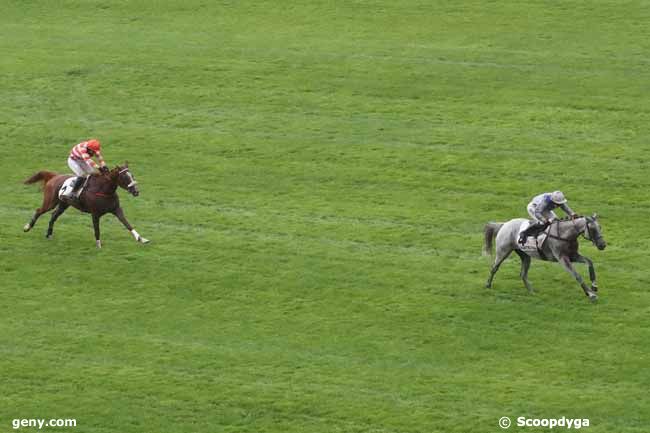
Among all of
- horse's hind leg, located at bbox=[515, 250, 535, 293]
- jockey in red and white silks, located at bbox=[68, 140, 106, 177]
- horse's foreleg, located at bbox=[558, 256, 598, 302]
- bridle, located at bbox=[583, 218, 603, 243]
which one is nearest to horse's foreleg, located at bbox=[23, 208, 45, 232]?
jockey in red and white silks, located at bbox=[68, 140, 106, 177]

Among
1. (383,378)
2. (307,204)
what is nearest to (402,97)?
(307,204)

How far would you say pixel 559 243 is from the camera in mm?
25828

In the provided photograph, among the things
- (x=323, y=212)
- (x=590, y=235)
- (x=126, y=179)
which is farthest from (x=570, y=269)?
(x=126, y=179)

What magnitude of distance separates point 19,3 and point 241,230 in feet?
69.9

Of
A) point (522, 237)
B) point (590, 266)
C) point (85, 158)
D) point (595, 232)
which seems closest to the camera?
point (595, 232)

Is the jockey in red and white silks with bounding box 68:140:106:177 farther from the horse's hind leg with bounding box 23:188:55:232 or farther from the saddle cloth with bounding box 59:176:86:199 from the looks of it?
the horse's hind leg with bounding box 23:188:55:232

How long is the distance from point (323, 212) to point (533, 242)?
6.96 meters

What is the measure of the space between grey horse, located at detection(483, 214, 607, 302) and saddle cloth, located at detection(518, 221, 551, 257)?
7cm

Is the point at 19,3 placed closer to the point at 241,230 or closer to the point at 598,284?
the point at 241,230

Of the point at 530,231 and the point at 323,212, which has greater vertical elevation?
the point at 530,231

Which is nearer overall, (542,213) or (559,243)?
(559,243)

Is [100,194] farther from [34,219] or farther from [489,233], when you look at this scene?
[489,233]

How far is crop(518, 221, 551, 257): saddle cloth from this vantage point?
25953 millimetres

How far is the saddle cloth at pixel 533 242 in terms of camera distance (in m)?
26.0
